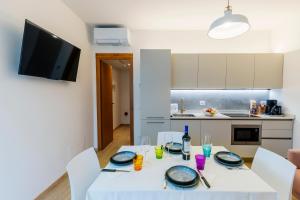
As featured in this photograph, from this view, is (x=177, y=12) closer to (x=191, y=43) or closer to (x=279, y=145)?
(x=191, y=43)

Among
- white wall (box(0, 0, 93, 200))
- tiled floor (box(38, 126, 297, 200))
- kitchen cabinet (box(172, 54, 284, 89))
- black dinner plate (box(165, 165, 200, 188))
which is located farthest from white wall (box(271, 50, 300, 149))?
white wall (box(0, 0, 93, 200))

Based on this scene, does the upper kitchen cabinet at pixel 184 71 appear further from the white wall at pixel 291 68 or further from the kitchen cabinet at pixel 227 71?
the white wall at pixel 291 68

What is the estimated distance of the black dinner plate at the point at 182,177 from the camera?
1.19 m

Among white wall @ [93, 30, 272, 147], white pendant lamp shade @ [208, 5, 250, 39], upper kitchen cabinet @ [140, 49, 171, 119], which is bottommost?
upper kitchen cabinet @ [140, 49, 171, 119]

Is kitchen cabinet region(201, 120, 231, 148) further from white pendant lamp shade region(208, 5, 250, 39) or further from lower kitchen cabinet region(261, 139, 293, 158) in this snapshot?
white pendant lamp shade region(208, 5, 250, 39)

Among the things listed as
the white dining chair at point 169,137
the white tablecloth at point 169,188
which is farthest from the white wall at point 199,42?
the white tablecloth at point 169,188

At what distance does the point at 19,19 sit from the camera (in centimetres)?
195

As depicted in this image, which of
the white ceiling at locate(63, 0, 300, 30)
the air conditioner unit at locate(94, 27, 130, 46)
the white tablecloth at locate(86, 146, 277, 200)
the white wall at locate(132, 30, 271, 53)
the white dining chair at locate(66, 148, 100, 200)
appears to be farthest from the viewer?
the white wall at locate(132, 30, 271, 53)

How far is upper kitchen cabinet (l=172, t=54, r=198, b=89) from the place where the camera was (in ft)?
11.5

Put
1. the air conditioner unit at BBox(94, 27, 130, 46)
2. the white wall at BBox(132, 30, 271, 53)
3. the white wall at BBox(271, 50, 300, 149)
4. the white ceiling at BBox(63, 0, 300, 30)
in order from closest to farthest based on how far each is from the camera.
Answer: the white ceiling at BBox(63, 0, 300, 30)
the white wall at BBox(271, 50, 300, 149)
the air conditioner unit at BBox(94, 27, 130, 46)
the white wall at BBox(132, 30, 271, 53)

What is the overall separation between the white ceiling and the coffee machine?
144cm

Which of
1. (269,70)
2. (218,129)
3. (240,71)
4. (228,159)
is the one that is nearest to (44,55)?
(228,159)

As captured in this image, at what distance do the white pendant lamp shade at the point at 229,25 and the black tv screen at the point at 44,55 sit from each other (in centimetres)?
171

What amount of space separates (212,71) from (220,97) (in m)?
A: 0.67
